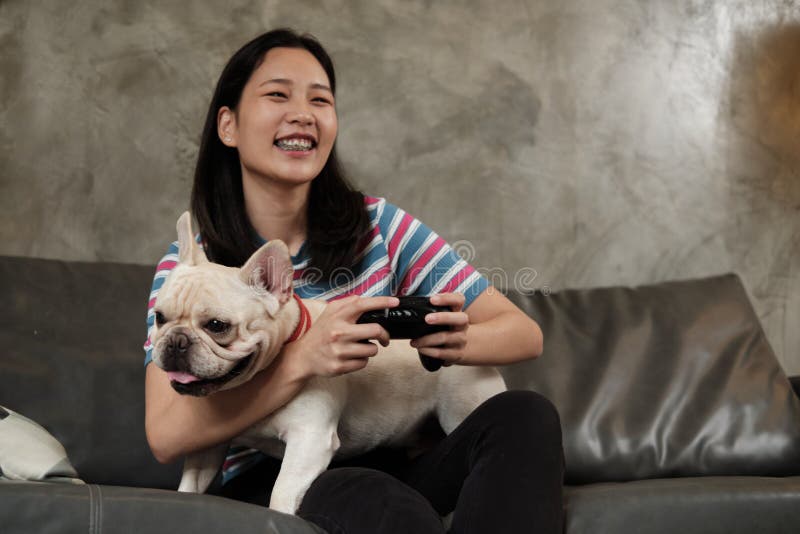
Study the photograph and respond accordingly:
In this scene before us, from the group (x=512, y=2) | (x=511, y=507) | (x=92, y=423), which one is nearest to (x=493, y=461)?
(x=511, y=507)

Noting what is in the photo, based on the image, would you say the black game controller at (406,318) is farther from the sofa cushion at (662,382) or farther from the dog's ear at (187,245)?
the sofa cushion at (662,382)

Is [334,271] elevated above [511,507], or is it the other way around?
[334,271]

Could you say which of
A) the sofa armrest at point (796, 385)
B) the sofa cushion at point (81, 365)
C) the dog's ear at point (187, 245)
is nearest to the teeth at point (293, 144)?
the dog's ear at point (187, 245)

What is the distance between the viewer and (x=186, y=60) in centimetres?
254

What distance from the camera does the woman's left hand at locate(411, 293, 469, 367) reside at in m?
1.40

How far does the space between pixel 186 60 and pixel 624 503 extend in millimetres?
1719

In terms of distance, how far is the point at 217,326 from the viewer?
1.37m

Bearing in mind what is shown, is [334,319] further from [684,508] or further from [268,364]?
[684,508]

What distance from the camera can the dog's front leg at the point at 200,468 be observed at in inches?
60.1

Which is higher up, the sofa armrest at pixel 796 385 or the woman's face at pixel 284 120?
the woman's face at pixel 284 120

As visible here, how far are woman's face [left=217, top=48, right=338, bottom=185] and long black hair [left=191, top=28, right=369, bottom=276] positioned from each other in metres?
0.03

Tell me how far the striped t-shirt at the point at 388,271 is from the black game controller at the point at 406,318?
335 mm

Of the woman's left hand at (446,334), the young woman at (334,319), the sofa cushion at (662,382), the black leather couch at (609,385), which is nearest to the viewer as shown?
the young woman at (334,319)

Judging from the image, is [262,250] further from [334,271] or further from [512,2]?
[512,2]
